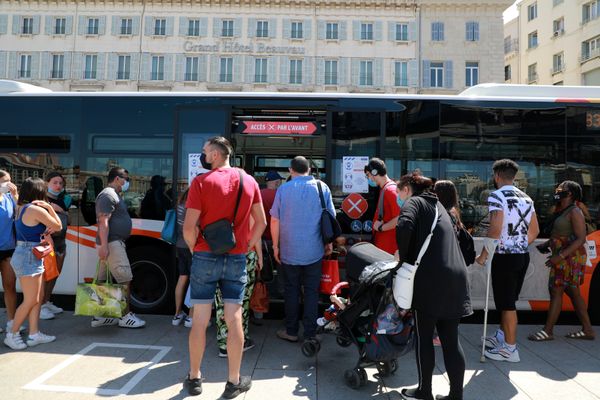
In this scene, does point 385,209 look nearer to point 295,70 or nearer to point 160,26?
point 295,70

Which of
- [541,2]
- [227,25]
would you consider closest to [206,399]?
[227,25]

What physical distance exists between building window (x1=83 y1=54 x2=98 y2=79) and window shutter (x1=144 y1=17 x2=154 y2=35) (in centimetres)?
498

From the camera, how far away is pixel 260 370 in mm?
4129

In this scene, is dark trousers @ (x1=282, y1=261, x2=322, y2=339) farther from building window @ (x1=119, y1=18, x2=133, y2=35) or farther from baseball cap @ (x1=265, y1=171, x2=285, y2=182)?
building window @ (x1=119, y1=18, x2=133, y2=35)

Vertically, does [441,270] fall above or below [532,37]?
below

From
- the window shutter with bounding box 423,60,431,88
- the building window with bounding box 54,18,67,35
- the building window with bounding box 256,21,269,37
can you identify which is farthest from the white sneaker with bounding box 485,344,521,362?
the building window with bounding box 54,18,67,35

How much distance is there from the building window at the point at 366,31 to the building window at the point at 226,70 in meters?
12.1

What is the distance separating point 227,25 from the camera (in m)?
38.5

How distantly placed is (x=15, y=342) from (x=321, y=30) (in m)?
37.8

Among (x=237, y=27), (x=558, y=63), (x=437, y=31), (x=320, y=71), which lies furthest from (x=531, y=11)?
(x=237, y=27)

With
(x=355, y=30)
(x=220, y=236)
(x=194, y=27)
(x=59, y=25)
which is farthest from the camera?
(x=194, y=27)

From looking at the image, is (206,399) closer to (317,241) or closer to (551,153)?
(317,241)

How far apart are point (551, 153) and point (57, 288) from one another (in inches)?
279

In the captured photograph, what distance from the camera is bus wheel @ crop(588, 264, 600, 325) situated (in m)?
5.63
